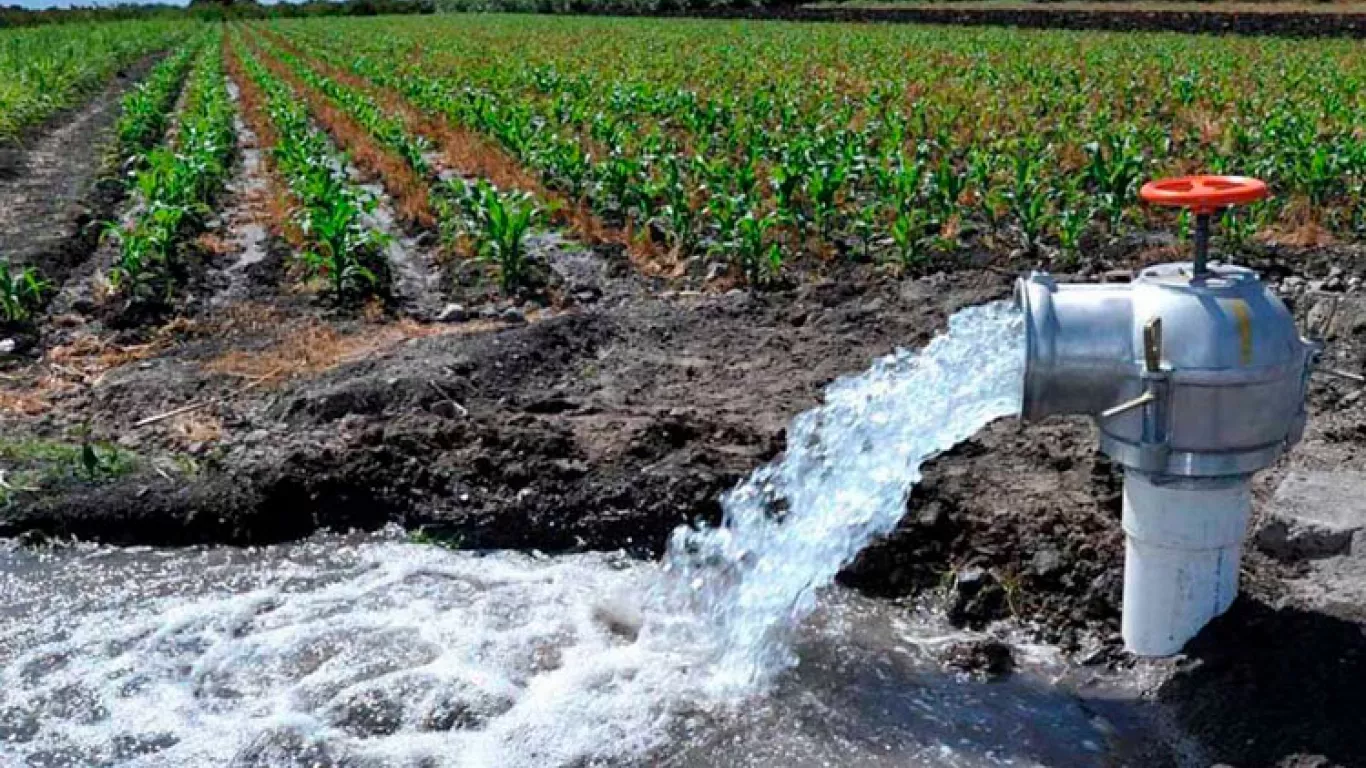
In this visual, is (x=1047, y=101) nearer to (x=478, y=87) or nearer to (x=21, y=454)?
(x=478, y=87)

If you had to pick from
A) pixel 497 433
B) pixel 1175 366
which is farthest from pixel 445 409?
pixel 1175 366

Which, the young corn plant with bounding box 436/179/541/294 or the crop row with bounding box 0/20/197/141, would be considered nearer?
the young corn plant with bounding box 436/179/541/294

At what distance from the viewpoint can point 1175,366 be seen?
322cm

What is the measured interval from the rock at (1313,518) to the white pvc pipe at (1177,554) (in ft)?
1.96

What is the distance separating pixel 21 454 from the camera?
551cm

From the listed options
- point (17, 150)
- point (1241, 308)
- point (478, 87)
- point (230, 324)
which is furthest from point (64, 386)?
point (478, 87)

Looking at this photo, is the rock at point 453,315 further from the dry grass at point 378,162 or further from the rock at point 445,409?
the dry grass at point 378,162

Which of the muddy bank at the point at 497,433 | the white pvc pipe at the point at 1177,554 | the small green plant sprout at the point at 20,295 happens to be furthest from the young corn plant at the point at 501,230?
the white pvc pipe at the point at 1177,554

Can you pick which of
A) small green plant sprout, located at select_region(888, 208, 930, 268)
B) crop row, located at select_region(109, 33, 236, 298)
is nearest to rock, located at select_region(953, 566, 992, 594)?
small green plant sprout, located at select_region(888, 208, 930, 268)

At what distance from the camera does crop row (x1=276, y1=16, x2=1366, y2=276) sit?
8.98 m

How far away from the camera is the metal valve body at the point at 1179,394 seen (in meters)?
3.20

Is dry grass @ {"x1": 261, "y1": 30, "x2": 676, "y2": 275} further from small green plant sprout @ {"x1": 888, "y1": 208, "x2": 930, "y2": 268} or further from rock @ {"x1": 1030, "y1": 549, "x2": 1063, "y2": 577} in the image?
rock @ {"x1": 1030, "y1": 549, "x2": 1063, "y2": 577}

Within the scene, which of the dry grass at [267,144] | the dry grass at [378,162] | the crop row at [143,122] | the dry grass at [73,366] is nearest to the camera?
the dry grass at [73,366]

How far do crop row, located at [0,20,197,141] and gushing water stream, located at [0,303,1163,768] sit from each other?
13950 millimetres
